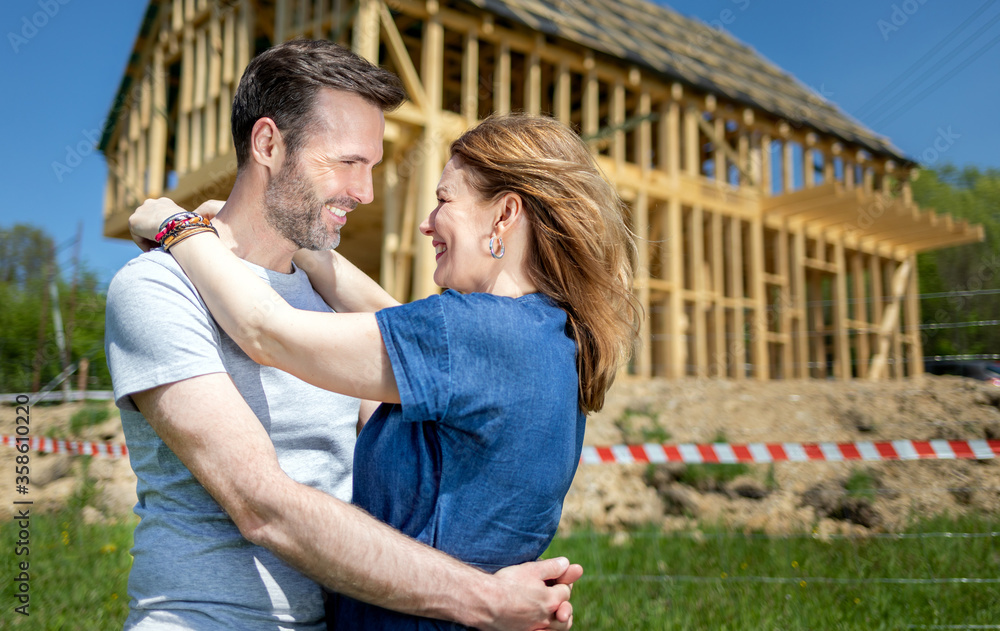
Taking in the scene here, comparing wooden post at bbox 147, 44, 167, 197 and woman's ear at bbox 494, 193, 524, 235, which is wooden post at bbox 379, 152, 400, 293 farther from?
woman's ear at bbox 494, 193, 524, 235

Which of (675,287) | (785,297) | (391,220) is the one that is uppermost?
(391,220)

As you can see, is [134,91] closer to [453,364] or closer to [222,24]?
[222,24]

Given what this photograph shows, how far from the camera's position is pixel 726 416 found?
8.47 m

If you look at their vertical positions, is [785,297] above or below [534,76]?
below

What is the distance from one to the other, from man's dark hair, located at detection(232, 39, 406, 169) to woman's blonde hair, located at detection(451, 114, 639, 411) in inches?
18.9

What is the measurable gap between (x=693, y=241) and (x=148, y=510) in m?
12.8

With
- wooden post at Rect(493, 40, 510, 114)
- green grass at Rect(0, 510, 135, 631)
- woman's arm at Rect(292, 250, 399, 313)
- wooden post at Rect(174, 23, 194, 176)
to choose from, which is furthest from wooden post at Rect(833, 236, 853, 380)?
woman's arm at Rect(292, 250, 399, 313)

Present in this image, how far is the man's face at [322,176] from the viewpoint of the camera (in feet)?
6.56

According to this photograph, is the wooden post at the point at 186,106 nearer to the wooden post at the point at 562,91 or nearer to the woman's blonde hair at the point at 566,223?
the wooden post at the point at 562,91

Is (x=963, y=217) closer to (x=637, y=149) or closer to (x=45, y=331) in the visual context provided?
(x=637, y=149)

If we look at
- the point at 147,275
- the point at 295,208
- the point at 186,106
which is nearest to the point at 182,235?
the point at 147,275

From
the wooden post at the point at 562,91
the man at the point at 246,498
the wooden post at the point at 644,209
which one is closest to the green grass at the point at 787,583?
the man at the point at 246,498

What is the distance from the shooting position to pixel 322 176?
6.62 feet

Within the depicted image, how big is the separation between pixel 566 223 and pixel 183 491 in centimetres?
102
